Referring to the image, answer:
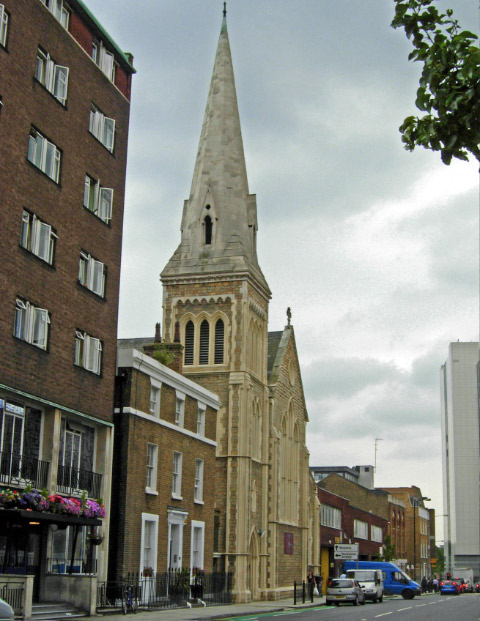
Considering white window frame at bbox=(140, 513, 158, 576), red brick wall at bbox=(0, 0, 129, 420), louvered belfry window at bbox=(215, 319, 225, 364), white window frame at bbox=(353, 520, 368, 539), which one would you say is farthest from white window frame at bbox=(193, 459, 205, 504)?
white window frame at bbox=(353, 520, 368, 539)

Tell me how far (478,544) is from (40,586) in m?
167

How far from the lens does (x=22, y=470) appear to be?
27.5m

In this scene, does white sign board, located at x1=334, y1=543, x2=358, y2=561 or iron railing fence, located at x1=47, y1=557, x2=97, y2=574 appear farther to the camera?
white sign board, located at x1=334, y1=543, x2=358, y2=561

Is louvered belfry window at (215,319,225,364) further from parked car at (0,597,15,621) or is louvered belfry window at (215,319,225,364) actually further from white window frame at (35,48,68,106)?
parked car at (0,597,15,621)

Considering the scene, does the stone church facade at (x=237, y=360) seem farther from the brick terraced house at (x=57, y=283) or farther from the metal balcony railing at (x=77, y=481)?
the metal balcony railing at (x=77, y=481)

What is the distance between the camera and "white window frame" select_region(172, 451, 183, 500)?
3894 centimetres

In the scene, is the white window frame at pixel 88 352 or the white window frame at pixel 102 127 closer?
the white window frame at pixel 88 352

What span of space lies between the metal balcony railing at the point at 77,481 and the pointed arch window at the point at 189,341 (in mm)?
24684

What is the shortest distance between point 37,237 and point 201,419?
16191mm

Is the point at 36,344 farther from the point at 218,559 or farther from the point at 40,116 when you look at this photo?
the point at 218,559

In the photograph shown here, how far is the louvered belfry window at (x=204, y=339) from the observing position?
56562 mm

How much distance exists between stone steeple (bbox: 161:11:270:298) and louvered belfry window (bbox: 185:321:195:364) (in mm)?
3298

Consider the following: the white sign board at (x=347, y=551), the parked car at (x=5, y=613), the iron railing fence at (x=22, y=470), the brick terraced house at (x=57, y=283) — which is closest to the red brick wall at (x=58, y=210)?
the brick terraced house at (x=57, y=283)

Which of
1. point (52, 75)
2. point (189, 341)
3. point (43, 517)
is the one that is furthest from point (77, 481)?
point (189, 341)
